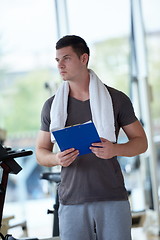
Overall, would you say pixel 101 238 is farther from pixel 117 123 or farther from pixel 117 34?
pixel 117 34

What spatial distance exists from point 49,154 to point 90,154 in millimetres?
204

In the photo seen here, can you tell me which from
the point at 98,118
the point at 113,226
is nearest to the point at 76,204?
the point at 113,226

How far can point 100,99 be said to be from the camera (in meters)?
2.24

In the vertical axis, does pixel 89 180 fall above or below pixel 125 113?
below

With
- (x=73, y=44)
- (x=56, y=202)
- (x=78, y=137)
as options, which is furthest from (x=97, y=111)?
(x=56, y=202)

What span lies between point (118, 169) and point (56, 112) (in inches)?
14.7

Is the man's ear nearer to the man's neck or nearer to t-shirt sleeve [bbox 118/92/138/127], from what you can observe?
the man's neck

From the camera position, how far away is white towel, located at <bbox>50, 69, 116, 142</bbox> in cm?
222

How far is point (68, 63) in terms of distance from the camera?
227cm

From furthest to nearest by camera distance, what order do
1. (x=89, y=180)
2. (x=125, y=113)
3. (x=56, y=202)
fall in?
1. (x=56, y=202)
2. (x=125, y=113)
3. (x=89, y=180)

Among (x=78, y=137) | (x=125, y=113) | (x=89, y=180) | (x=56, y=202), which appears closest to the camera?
(x=78, y=137)

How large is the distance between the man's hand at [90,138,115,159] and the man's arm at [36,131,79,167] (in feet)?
0.26

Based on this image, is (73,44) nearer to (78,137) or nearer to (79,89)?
(79,89)

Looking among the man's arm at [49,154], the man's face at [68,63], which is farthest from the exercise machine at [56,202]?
the man's face at [68,63]
